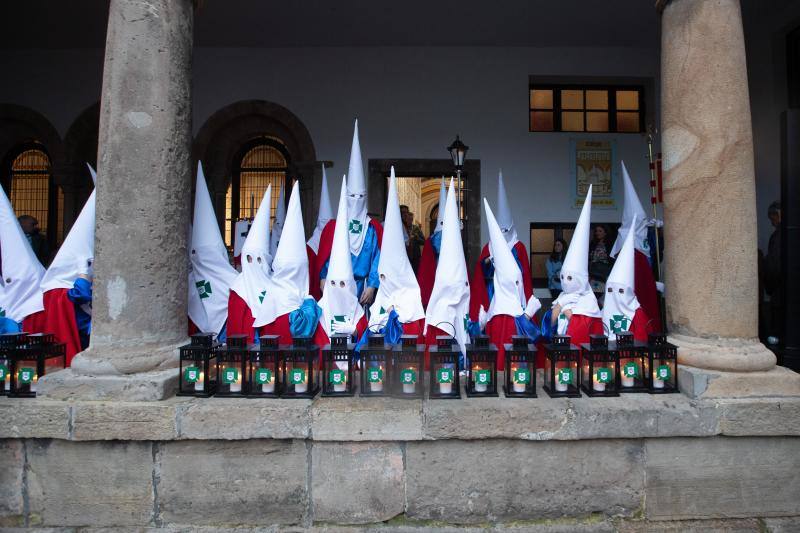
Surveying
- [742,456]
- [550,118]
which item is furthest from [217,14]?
[742,456]

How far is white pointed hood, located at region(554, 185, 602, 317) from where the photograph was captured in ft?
12.5

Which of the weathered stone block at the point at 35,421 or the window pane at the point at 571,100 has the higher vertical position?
the window pane at the point at 571,100

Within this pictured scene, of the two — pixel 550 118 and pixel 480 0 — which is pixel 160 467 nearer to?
pixel 480 0

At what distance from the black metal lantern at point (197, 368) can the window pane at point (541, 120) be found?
21.9ft

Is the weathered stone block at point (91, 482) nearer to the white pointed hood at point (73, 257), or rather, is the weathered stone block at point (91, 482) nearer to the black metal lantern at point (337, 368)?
the black metal lantern at point (337, 368)

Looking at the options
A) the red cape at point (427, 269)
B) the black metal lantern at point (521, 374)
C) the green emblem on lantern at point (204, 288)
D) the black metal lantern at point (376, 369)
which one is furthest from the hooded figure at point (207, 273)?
the black metal lantern at point (521, 374)

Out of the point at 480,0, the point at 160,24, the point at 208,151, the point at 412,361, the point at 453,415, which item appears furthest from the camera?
the point at 208,151

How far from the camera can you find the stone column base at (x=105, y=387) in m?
3.01

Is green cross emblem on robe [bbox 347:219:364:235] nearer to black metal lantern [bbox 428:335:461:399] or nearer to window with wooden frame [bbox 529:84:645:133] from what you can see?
black metal lantern [bbox 428:335:461:399]

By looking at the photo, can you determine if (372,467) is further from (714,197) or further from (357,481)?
(714,197)

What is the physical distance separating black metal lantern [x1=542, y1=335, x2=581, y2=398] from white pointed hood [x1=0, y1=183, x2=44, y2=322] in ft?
12.5

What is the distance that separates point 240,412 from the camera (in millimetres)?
2912

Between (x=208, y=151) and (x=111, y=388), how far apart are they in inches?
228

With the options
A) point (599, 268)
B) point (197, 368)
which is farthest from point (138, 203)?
point (599, 268)
